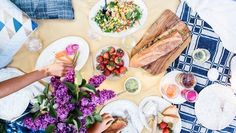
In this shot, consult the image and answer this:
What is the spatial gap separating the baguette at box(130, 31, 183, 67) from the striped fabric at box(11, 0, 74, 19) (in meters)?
0.37

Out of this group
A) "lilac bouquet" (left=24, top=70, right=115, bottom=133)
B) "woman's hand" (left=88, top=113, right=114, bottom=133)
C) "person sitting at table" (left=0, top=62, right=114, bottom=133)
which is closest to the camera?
"lilac bouquet" (left=24, top=70, right=115, bottom=133)

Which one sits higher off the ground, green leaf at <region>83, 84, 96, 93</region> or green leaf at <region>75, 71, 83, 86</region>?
green leaf at <region>75, 71, 83, 86</region>

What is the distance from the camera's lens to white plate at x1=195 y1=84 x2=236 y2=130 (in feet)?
5.69

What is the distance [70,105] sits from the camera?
1.20 meters

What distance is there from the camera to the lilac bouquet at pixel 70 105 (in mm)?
1202

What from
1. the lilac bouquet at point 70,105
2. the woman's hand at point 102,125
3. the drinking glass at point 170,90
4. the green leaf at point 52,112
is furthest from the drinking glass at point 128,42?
the green leaf at point 52,112

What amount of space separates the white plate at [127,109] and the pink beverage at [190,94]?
223 mm

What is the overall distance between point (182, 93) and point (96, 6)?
1.83ft

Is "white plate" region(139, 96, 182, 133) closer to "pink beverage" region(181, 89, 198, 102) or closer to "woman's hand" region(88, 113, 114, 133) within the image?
"pink beverage" region(181, 89, 198, 102)

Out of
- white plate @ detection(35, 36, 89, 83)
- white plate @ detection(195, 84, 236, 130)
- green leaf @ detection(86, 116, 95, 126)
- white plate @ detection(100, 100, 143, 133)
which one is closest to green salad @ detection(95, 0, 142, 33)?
white plate @ detection(35, 36, 89, 83)

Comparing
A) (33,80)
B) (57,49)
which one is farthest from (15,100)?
(57,49)

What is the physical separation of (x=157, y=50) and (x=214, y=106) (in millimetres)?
363

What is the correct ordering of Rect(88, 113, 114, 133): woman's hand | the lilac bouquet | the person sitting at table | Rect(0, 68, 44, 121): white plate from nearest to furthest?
the lilac bouquet
Rect(88, 113, 114, 133): woman's hand
the person sitting at table
Rect(0, 68, 44, 121): white plate

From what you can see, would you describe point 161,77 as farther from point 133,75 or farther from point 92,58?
point 92,58
